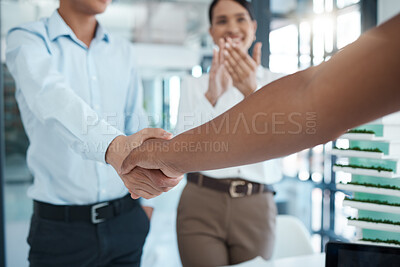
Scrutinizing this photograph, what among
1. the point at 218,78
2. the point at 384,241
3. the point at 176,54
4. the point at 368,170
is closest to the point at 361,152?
the point at 368,170

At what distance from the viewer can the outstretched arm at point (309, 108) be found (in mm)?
525

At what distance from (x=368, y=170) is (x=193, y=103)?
1.10 metres

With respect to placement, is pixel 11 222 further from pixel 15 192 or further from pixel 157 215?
pixel 157 215

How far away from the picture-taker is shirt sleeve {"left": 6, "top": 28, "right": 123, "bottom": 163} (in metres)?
1.22

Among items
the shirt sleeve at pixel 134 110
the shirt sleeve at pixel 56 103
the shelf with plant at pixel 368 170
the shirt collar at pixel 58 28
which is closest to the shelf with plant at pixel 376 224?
the shelf with plant at pixel 368 170

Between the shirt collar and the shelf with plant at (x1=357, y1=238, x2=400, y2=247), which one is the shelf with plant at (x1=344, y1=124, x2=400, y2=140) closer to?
the shelf with plant at (x1=357, y1=238, x2=400, y2=247)

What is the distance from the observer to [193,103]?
79.4 inches

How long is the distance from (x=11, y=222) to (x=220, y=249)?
1.88 metres

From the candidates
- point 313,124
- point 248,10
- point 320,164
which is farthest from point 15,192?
point 320,164

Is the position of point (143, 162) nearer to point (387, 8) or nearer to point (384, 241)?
point (384, 241)

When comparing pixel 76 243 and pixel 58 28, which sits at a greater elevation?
pixel 58 28

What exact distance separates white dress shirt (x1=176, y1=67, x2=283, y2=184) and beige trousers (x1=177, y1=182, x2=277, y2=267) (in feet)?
0.36

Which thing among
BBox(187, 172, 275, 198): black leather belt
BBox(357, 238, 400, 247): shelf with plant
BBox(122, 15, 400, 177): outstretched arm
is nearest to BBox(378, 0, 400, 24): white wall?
BBox(187, 172, 275, 198): black leather belt

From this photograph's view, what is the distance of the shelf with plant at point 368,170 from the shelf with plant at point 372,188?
0.13 ft
